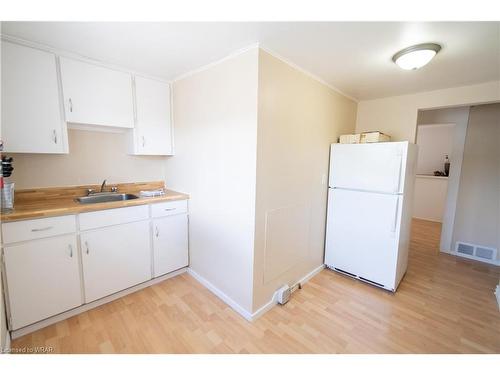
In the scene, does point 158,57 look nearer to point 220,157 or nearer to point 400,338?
point 220,157

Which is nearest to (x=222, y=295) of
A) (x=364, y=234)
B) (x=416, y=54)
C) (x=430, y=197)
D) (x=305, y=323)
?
(x=305, y=323)

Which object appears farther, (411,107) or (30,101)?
(411,107)

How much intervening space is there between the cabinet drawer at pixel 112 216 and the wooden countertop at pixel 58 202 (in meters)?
0.05

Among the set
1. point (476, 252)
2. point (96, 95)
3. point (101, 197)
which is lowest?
point (476, 252)

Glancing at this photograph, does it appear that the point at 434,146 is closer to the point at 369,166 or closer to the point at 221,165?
the point at 369,166

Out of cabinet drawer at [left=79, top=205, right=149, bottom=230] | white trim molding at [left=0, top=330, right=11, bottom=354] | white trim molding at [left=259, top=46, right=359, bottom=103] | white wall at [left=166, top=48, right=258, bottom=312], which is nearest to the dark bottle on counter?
white trim molding at [left=259, top=46, right=359, bottom=103]

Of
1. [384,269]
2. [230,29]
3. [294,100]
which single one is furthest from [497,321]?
[230,29]

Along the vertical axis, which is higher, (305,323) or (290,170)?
(290,170)

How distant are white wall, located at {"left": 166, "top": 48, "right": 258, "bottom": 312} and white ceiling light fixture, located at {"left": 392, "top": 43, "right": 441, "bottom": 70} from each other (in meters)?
1.08

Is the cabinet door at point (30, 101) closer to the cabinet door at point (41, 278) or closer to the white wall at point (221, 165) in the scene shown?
the cabinet door at point (41, 278)

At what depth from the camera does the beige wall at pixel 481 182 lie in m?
2.85

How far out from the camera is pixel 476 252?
118 inches

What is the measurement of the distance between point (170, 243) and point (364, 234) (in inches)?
82.0

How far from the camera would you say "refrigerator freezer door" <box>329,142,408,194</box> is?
2059 mm
